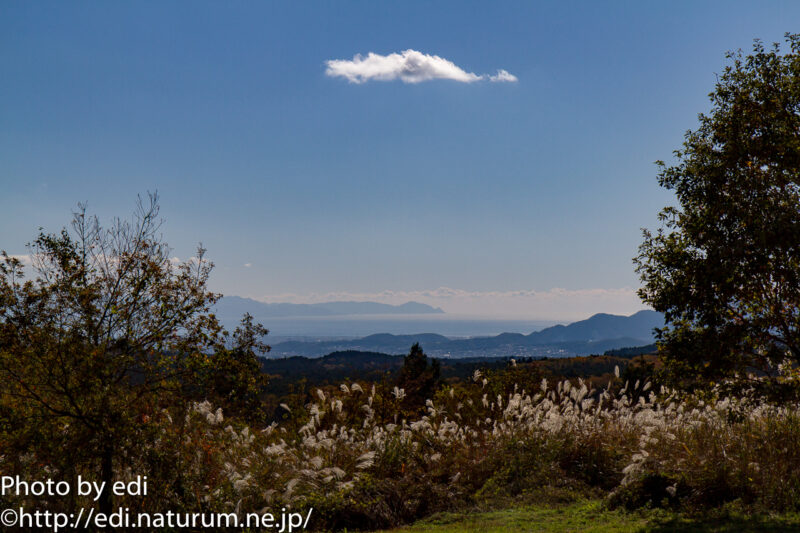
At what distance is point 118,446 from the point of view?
26.4ft

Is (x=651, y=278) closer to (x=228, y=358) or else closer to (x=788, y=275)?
(x=788, y=275)

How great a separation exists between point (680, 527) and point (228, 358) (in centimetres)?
783

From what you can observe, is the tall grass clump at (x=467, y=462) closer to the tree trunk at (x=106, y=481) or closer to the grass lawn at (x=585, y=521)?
the tree trunk at (x=106, y=481)

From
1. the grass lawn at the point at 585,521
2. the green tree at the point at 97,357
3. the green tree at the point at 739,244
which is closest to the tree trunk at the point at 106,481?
the green tree at the point at 97,357

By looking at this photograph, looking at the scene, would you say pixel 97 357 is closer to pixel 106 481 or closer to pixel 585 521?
pixel 106 481

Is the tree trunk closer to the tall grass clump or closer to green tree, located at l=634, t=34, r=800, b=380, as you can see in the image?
the tall grass clump

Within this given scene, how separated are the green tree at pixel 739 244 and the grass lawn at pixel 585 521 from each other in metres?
2.31

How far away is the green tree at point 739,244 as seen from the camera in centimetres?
833

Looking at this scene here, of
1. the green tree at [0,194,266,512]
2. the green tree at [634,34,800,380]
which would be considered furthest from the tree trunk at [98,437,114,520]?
the green tree at [634,34,800,380]

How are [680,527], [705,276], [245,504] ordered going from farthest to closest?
[245,504], [705,276], [680,527]

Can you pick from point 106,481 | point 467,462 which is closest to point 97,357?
point 106,481

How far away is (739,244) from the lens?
8242mm

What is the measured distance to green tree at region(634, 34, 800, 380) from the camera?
27.3 ft

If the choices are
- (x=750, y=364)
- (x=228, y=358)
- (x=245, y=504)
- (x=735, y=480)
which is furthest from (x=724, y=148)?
(x=245, y=504)
